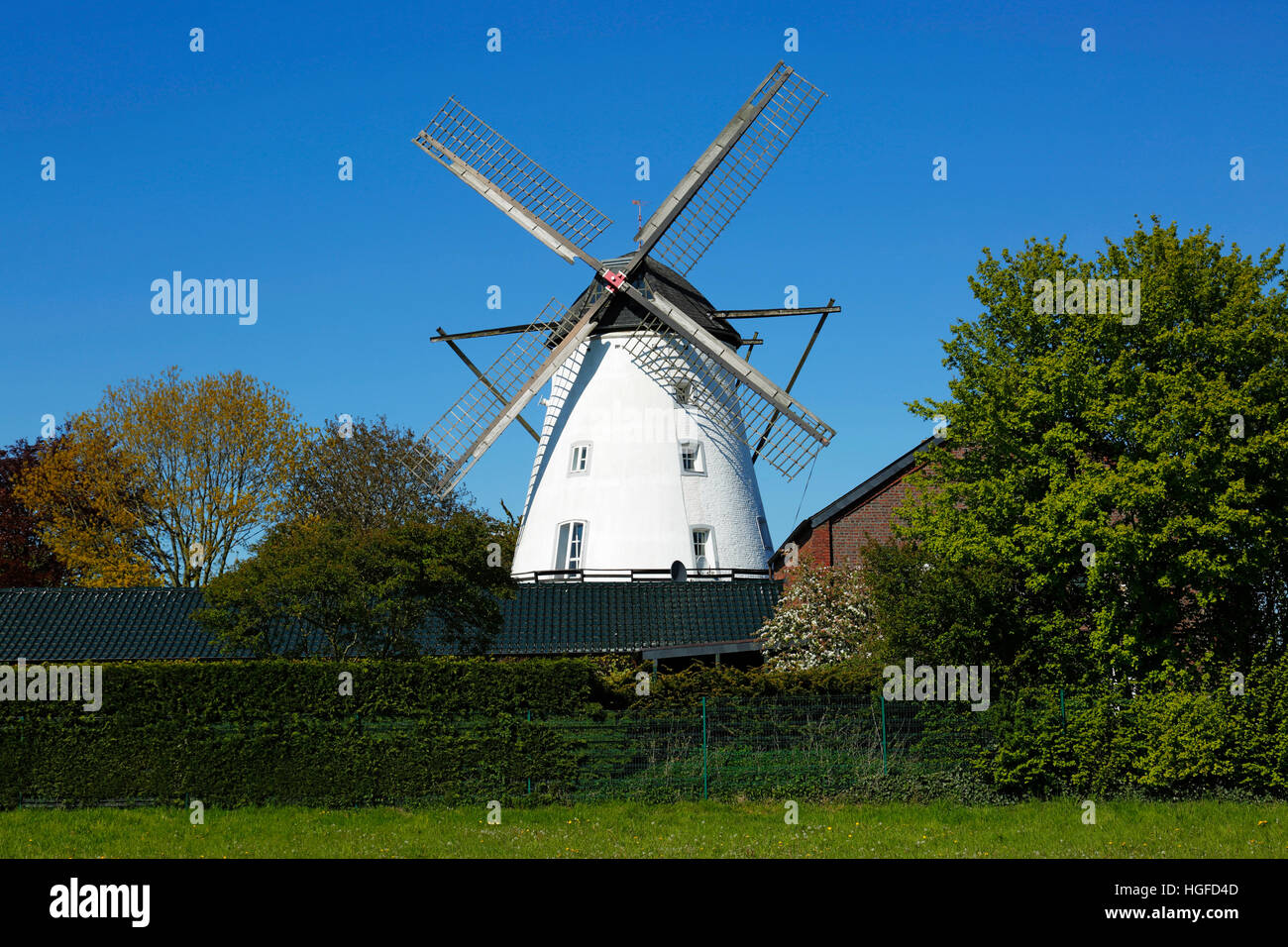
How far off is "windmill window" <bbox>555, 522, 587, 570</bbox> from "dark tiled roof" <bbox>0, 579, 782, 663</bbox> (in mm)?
681

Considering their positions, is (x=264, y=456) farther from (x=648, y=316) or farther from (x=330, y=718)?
(x=330, y=718)

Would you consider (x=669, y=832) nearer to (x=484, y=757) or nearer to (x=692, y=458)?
(x=484, y=757)

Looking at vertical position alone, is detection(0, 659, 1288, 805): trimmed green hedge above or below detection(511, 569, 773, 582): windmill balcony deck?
below

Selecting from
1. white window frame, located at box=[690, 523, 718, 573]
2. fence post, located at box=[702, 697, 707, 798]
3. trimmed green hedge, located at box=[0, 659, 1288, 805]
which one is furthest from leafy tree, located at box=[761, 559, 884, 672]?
fence post, located at box=[702, 697, 707, 798]

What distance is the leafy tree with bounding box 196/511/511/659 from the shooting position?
2212cm

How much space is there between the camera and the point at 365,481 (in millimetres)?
58781

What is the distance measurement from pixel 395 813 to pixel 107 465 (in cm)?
3734

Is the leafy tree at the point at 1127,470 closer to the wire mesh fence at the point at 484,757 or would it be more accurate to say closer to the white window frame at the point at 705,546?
the wire mesh fence at the point at 484,757

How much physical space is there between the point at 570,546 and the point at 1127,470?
61.8ft

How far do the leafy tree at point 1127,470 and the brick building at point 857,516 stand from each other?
9221 mm

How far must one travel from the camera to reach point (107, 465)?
167 feet

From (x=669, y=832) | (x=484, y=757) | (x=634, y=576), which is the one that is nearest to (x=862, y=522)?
(x=634, y=576)

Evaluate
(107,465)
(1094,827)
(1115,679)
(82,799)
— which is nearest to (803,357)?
(1115,679)

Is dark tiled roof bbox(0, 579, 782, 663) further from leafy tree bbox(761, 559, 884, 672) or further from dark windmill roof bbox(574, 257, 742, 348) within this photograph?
dark windmill roof bbox(574, 257, 742, 348)
